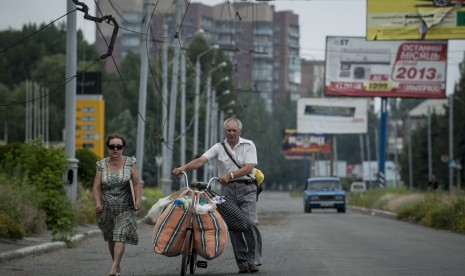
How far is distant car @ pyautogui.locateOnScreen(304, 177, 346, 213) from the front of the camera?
53.3 meters

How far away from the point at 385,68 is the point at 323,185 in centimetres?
692

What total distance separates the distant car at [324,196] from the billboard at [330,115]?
78.8ft

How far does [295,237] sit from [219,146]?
1060 centimetres

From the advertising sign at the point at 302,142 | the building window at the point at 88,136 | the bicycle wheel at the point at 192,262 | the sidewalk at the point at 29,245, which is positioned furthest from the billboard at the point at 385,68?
the advertising sign at the point at 302,142

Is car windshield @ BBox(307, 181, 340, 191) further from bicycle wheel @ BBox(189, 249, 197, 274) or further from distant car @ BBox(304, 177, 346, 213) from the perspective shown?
bicycle wheel @ BBox(189, 249, 197, 274)

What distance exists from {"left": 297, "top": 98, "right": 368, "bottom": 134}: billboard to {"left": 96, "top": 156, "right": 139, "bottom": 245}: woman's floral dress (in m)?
64.8

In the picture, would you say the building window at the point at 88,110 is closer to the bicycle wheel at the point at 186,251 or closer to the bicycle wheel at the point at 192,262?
the bicycle wheel at the point at 192,262

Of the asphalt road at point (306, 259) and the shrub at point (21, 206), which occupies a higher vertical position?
the shrub at point (21, 206)

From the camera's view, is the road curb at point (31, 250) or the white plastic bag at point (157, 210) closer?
the white plastic bag at point (157, 210)

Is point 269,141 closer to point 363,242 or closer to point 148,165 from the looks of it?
point 148,165

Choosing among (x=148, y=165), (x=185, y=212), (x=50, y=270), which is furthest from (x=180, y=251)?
(x=148, y=165)

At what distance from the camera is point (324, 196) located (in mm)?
53594

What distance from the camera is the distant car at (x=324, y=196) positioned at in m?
53.3

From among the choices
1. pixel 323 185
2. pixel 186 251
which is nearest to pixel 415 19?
pixel 323 185
